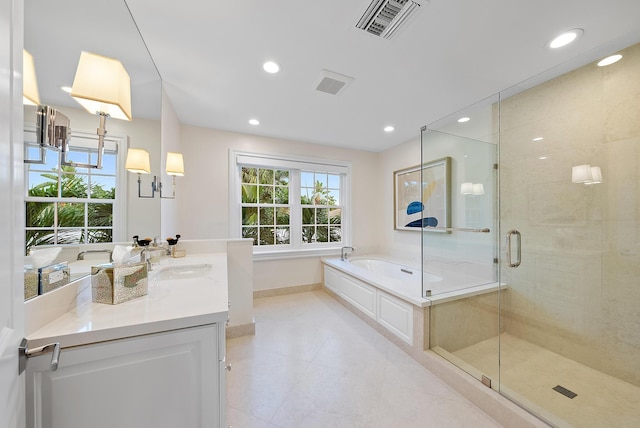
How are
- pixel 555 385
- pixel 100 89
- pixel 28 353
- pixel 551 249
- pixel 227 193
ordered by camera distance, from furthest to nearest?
1. pixel 227 193
2. pixel 551 249
3. pixel 555 385
4. pixel 100 89
5. pixel 28 353

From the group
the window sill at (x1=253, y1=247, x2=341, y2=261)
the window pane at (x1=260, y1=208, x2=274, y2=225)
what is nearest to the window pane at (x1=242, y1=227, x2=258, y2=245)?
the window pane at (x1=260, y1=208, x2=274, y2=225)

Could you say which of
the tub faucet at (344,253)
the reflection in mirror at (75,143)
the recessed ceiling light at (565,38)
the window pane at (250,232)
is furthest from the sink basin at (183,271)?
the recessed ceiling light at (565,38)

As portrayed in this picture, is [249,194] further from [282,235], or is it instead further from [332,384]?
[332,384]

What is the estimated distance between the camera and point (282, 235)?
3.81 m

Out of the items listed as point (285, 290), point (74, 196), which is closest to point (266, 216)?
point (285, 290)

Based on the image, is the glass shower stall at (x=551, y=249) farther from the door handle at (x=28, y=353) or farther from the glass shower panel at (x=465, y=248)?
the door handle at (x=28, y=353)

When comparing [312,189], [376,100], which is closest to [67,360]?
[376,100]

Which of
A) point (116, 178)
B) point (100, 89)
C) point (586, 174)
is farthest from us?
point (586, 174)

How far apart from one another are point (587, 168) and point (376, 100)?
6.08 ft

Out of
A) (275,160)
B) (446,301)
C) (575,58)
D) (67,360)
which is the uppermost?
(575,58)

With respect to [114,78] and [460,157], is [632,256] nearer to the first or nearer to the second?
[460,157]

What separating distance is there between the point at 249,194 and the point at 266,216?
1.39 feet

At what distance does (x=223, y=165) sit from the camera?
10.8ft

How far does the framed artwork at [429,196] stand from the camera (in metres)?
2.86
